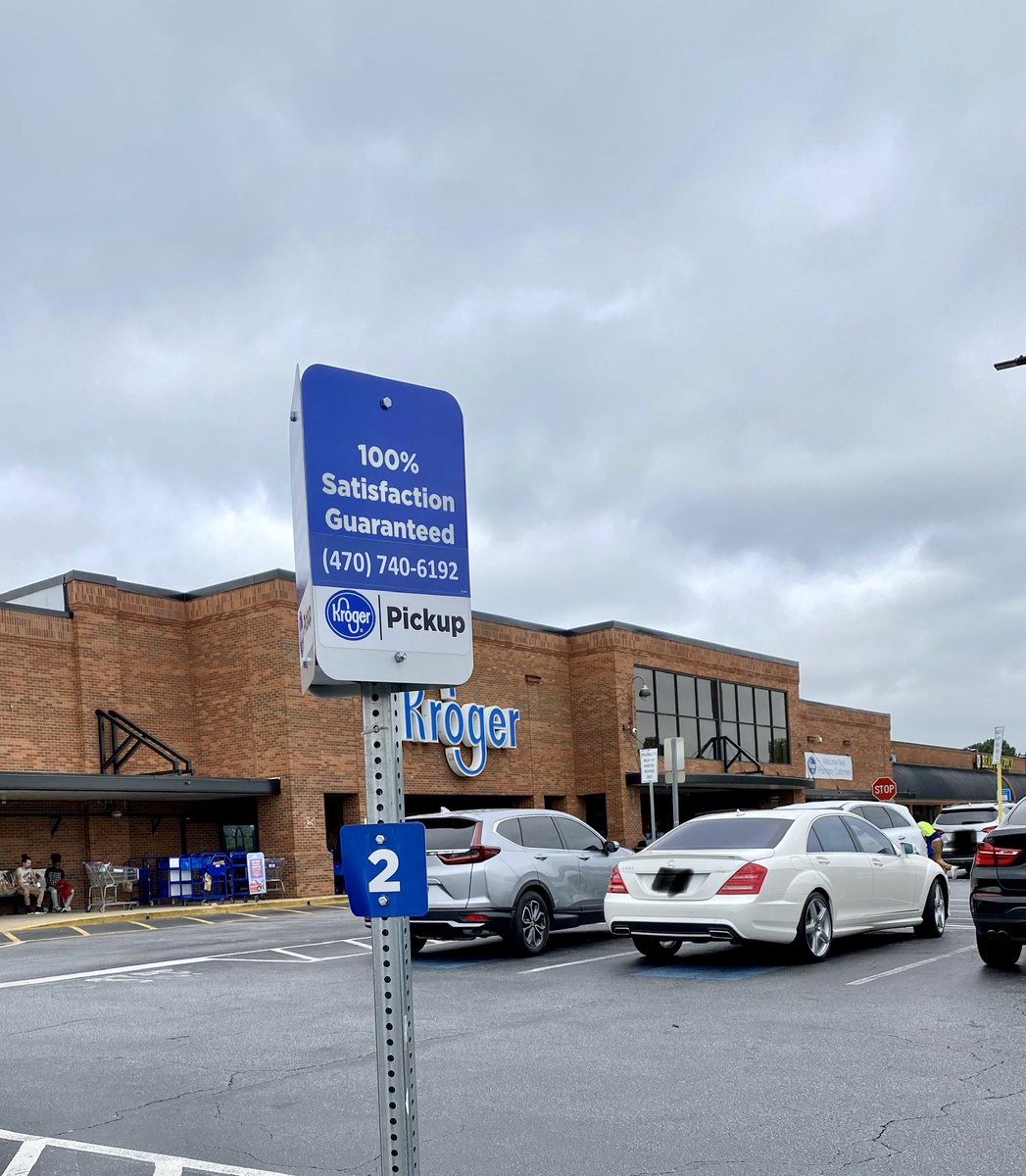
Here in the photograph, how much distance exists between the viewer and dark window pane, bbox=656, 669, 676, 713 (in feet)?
134

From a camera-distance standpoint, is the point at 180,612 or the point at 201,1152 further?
the point at 180,612

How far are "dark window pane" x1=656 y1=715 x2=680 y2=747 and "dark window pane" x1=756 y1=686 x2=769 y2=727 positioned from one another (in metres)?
5.90

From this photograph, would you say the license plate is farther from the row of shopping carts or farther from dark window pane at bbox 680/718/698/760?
dark window pane at bbox 680/718/698/760

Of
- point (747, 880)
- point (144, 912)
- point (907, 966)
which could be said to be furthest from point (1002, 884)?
point (144, 912)

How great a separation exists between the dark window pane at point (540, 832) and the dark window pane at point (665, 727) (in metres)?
25.9

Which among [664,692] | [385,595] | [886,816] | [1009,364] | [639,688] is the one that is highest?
[1009,364]

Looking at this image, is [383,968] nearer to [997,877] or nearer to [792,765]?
[997,877]

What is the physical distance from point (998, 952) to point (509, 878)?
4868 millimetres

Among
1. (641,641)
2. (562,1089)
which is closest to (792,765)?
(641,641)

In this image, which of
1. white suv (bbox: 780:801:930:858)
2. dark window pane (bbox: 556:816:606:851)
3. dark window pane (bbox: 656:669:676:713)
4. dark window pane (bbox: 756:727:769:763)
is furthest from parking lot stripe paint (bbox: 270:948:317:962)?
dark window pane (bbox: 756:727:769:763)

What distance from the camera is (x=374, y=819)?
3621mm

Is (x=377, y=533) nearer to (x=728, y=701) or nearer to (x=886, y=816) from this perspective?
(x=886, y=816)

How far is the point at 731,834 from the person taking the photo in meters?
12.5

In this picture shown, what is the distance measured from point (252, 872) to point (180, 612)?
7729 mm
